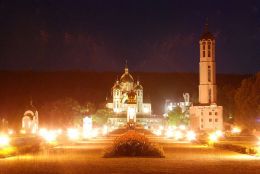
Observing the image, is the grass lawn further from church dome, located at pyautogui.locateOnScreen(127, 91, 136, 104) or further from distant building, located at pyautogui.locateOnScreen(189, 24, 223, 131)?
church dome, located at pyautogui.locateOnScreen(127, 91, 136, 104)

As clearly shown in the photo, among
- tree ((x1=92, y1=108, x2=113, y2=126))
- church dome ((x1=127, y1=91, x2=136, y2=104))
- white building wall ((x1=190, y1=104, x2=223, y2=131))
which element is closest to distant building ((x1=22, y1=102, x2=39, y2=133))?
white building wall ((x1=190, y1=104, x2=223, y2=131))

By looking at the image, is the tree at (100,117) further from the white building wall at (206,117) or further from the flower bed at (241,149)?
the flower bed at (241,149)

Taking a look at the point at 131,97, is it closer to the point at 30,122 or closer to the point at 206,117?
the point at 206,117

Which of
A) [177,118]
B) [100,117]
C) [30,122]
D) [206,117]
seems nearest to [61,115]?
[30,122]

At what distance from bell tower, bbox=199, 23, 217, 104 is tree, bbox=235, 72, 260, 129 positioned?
41.1 metres

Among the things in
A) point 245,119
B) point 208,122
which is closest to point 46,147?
point 245,119

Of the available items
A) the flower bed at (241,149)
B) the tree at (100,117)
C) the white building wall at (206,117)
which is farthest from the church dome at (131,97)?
the flower bed at (241,149)

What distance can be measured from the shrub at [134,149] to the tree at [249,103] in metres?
64.9

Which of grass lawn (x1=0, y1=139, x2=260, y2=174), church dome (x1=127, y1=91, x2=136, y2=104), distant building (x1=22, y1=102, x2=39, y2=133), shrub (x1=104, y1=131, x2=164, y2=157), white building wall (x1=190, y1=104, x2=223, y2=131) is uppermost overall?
church dome (x1=127, y1=91, x2=136, y2=104)

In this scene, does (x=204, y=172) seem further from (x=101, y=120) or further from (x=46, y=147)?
(x=101, y=120)

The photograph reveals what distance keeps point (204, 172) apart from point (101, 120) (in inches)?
6238

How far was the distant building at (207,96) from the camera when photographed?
14312 cm

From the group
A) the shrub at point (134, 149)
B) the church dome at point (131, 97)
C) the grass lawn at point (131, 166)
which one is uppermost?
the church dome at point (131, 97)

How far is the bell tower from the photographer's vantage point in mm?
150875
